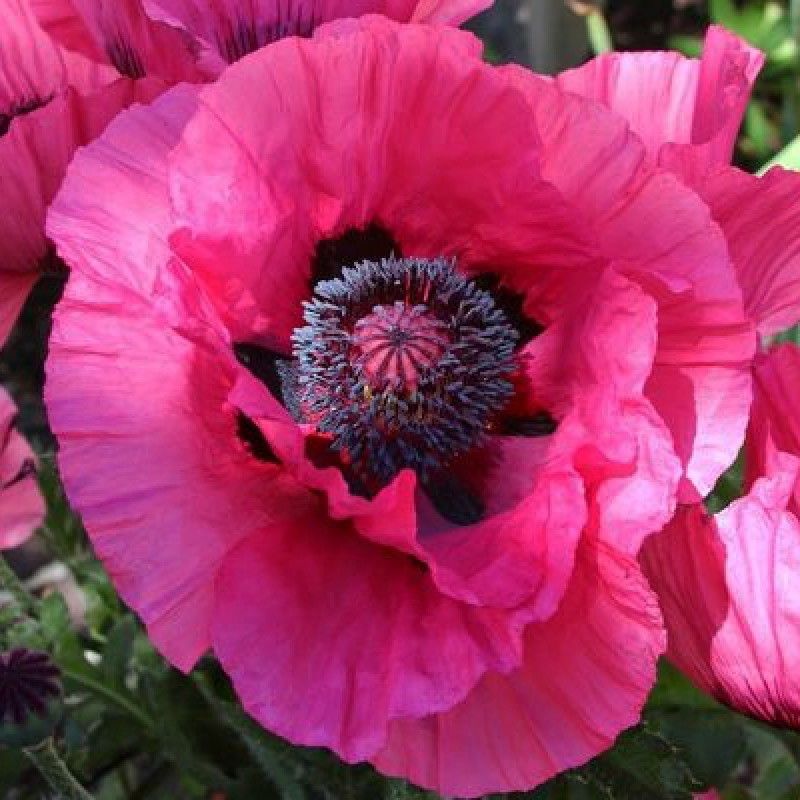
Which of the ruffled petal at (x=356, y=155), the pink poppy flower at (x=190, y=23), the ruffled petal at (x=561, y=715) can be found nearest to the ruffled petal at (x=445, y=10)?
the pink poppy flower at (x=190, y=23)

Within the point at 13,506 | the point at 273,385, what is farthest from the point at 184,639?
the point at 13,506

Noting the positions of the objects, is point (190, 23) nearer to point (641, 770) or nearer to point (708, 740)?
point (641, 770)

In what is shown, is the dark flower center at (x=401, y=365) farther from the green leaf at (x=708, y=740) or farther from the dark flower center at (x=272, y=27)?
the green leaf at (x=708, y=740)

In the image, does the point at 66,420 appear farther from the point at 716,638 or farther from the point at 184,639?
the point at 716,638

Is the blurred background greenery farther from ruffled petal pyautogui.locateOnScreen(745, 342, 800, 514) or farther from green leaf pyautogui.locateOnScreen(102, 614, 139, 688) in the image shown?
ruffled petal pyautogui.locateOnScreen(745, 342, 800, 514)

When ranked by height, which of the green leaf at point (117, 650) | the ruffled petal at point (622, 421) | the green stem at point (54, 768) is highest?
the ruffled petal at point (622, 421)

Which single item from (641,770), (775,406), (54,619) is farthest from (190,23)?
(54,619)

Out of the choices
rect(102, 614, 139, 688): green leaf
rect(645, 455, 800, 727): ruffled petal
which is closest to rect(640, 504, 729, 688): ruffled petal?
rect(645, 455, 800, 727): ruffled petal
